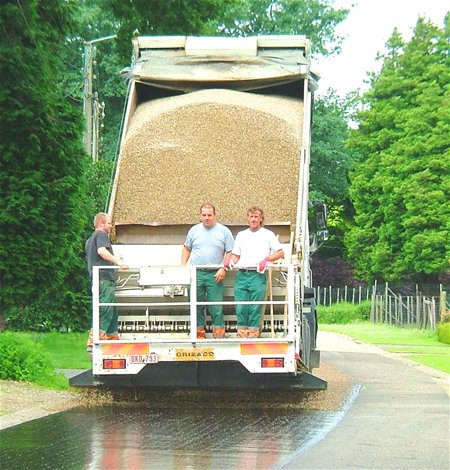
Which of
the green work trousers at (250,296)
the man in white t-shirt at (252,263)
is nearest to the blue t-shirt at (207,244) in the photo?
the man in white t-shirt at (252,263)

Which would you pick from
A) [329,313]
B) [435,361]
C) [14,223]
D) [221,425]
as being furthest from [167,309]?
[329,313]

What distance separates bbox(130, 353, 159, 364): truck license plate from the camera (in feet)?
44.2

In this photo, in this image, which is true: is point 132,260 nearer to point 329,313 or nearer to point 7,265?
point 7,265

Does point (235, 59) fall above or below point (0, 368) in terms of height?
above

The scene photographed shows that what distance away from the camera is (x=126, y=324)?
560 inches

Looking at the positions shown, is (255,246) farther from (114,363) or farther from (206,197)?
(114,363)

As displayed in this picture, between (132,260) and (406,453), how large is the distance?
5.16 meters

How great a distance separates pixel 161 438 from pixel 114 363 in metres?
2.36

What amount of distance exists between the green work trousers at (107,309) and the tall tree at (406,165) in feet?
134

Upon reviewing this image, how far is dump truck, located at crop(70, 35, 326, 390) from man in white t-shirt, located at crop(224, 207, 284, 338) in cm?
17

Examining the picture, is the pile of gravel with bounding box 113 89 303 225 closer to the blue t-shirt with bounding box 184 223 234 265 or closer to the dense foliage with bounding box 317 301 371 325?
the blue t-shirt with bounding box 184 223 234 265

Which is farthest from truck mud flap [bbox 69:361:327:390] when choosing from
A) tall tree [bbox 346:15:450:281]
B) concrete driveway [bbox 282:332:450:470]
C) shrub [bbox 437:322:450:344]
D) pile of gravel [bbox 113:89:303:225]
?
tall tree [bbox 346:15:450:281]

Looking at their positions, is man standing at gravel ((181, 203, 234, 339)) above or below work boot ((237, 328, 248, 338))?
above

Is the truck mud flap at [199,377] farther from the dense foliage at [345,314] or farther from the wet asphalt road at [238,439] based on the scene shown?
the dense foliage at [345,314]
